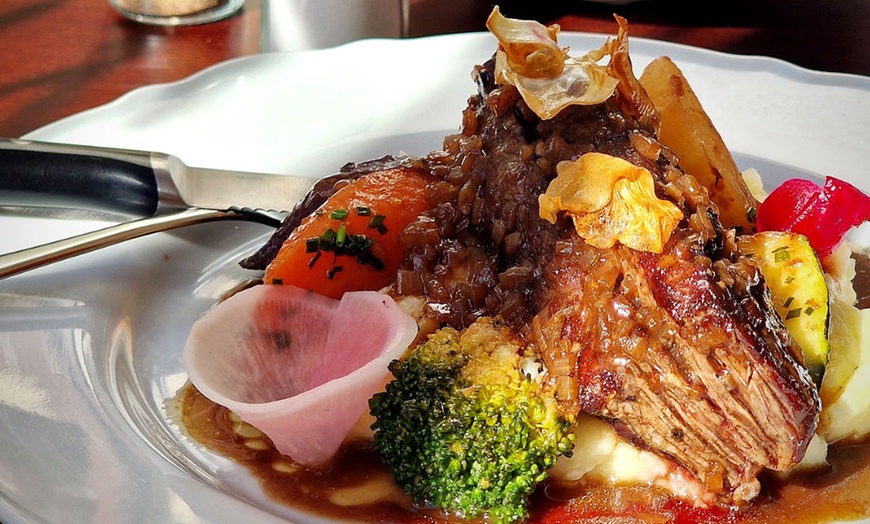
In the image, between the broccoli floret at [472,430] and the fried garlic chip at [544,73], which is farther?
the fried garlic chip at [544,73]

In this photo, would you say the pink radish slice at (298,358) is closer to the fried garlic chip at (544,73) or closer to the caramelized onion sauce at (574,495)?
the caramelized onion sauce at (574,495)

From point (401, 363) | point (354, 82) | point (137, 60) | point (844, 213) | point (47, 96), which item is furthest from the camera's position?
point (137, 60)

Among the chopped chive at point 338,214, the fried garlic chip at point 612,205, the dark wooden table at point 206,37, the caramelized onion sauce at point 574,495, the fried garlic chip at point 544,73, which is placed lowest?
the dark wooden table at point 206,37

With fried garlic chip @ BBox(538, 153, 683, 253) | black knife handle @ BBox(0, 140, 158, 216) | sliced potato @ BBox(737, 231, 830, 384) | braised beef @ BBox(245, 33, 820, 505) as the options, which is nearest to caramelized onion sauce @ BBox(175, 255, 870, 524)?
braised beef @ BBox(245, 33, 820, 505)

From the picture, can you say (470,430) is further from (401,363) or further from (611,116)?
(611,116)

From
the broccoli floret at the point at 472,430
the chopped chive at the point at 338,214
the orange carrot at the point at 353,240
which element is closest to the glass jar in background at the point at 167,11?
the orange carrot at the point at 353,240

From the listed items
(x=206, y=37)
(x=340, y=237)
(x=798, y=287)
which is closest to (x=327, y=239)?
A: (x=340, y=237)

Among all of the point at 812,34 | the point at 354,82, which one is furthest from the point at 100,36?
→ the point at 812,34
